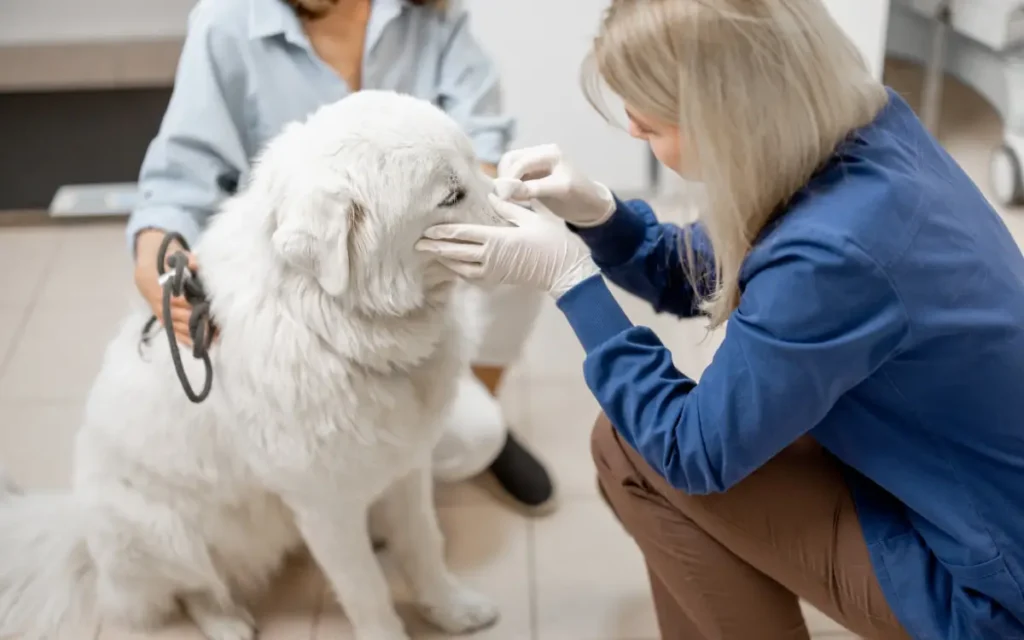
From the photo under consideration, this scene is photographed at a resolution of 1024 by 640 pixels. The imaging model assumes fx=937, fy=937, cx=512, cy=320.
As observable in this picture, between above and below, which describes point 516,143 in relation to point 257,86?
below

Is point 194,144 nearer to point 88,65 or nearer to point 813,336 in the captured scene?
point 813,336

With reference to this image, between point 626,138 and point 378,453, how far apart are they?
64.0 inches

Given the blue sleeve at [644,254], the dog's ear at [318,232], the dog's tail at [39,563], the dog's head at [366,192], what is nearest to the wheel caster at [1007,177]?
the blue sleeve at [644,254]

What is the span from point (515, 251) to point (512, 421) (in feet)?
3.46

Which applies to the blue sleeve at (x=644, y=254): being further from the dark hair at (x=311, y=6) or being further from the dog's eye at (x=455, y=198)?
the dark hair at (x=311, y=6)

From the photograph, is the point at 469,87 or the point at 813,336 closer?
the point at 813,336

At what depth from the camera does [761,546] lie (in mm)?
1289

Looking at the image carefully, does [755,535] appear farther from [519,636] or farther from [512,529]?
[512,529]

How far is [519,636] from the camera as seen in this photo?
5.80 ft

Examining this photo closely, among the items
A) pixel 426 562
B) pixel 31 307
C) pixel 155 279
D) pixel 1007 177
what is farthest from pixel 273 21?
pixel 1007 177

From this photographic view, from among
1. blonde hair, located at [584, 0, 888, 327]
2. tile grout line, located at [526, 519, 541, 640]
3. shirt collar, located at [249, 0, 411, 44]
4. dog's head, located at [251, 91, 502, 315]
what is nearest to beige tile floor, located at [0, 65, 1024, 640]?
tile grout line, located at [526, 519, 541, 640]

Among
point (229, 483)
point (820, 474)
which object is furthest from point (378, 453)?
point (820, 474)

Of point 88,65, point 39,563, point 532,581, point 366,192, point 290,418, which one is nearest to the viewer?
point 366,192

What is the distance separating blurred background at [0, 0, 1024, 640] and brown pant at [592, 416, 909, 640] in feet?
1.37
